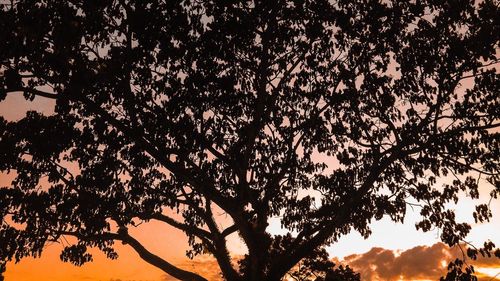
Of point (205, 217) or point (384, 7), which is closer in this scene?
point (384, 7)

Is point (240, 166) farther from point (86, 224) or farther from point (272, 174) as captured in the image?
point (86, 224)

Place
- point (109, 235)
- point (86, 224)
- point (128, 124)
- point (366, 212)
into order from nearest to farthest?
point (128, 124), point (86, 224), point (109, 235), point (366, 212)

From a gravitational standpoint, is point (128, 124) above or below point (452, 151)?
above

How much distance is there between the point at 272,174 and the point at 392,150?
3853mm

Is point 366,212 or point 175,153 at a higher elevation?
point 175,153

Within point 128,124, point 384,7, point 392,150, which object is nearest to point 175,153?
point 128,124

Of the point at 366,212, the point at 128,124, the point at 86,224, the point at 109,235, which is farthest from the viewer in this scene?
the point at 366,212

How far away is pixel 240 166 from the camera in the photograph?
1176cm

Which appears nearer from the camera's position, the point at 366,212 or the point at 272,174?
the point at 272,174

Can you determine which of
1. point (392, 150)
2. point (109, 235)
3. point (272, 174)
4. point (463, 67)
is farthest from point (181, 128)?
point (463, 67)

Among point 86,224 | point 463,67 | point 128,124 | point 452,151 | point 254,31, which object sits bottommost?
point 86,224

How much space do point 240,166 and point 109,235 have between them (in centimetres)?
A: 507

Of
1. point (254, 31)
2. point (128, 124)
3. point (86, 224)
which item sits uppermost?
point (254, 31)

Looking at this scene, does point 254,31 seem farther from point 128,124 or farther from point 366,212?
point 366,212
